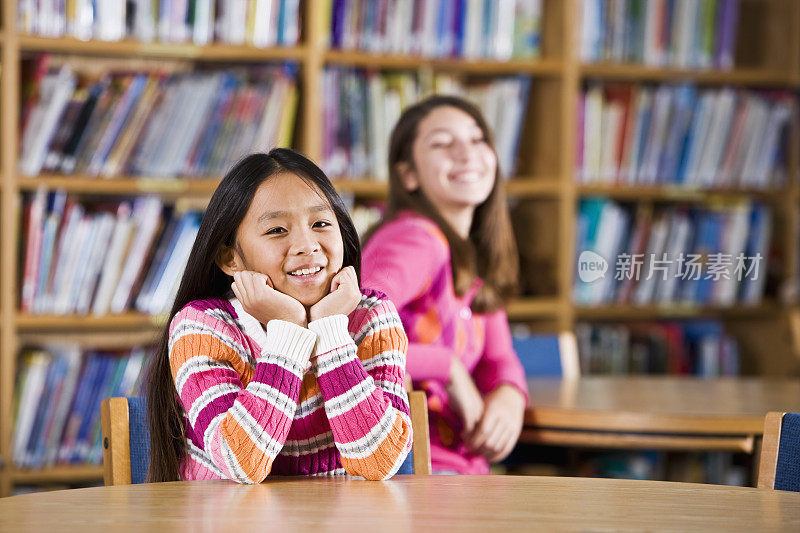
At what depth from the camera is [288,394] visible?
1.22m

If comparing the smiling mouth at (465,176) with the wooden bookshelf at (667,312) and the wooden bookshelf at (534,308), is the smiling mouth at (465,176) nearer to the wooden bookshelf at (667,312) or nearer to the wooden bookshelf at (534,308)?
the wooden bookshelf at (534,308)

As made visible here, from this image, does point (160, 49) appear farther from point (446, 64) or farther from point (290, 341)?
point (290, 341)

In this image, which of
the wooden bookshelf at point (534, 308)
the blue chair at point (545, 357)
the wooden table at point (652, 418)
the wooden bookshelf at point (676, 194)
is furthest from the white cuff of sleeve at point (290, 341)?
the wooden bookshelf at point (676, 194)

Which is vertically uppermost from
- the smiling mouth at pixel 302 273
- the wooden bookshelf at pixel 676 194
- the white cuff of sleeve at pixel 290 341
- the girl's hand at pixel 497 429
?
the wooden bookshelf at pixel 676 194

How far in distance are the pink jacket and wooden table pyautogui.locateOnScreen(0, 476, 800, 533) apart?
0.75 m

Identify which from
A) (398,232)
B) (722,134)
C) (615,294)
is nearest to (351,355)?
(398,232)

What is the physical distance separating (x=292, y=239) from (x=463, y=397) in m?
0.73

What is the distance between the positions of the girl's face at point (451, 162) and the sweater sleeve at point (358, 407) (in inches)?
35.2

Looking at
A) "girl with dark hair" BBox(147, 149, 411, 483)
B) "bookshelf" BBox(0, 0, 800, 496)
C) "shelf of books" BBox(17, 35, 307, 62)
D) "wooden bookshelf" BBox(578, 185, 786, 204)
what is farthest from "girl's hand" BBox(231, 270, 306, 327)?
"wooden bookshelf" BBox(578, 185, 786, 204)

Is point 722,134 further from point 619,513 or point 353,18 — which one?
point 619,513

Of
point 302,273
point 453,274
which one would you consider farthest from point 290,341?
point 453,274

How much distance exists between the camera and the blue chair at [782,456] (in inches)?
49.1

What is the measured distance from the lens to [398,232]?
2.04m

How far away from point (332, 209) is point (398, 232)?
0.66 metres
